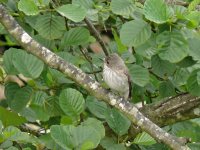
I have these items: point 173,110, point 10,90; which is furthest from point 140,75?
point 10,90

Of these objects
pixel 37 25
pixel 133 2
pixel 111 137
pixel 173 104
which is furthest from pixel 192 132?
pixel 37 25

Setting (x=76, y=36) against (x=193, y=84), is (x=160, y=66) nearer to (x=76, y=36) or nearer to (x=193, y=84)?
(x=193, y=84)

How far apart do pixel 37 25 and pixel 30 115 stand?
0.56 meters

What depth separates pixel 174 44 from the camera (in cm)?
350

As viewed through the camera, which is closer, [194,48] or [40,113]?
[194,48]

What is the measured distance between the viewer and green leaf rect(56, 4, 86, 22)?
3.47 metres

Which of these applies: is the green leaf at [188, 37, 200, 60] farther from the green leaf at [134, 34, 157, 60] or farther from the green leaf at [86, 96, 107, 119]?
the green leaf at [86, 96, 107, 119]

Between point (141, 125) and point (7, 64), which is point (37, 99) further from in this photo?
point (141, 125)

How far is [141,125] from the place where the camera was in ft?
10.4

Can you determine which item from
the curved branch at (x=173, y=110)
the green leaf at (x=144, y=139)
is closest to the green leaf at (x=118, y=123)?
the green leaf at (x=144, y=139)

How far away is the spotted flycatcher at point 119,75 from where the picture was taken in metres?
4.02

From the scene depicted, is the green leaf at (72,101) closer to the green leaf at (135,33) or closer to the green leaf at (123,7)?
the green leaf at (135,33)

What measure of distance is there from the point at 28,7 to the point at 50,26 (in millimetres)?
301

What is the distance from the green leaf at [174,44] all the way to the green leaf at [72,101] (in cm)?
50
